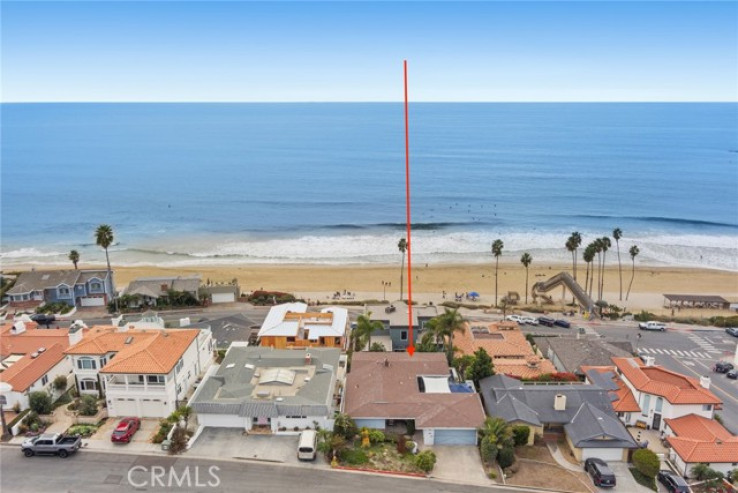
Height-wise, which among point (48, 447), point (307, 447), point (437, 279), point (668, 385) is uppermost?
point (668, 385)

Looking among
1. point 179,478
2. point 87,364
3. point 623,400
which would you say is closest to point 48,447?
point 87,364

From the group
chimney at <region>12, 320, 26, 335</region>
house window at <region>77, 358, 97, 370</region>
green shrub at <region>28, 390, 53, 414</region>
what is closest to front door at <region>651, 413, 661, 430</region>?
house window at <region>77, 358, 97, 370</region>

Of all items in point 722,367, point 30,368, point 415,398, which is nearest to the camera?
point 415,398

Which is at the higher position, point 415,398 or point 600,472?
point 415,398

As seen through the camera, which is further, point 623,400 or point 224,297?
point 224,297

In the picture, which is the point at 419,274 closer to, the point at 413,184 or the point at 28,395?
the point at 28,395

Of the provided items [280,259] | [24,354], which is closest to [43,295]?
[24,354]

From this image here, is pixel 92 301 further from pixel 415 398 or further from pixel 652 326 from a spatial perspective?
pixel 652 326
